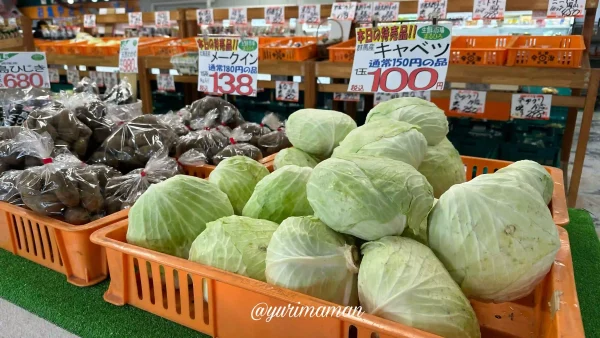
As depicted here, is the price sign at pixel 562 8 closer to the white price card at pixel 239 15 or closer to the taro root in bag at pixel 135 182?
the white price card at pixel 239 15

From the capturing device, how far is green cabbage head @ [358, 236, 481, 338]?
746 mm

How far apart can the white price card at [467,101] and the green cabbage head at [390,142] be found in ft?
5.27

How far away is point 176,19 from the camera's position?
3754mm

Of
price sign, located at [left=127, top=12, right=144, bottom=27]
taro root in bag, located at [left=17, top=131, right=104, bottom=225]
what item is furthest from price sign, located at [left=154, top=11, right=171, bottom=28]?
taro root in bag, located at [left=17, top=131, right=104, bottom=225]

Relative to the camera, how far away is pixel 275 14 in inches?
127

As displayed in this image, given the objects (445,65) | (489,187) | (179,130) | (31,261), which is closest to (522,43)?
(445,65)

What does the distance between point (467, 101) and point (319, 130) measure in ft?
4.94

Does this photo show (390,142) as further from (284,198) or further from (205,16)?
(205,16)

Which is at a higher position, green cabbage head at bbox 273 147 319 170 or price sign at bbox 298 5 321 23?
price sign at bbox 298 5 321 23

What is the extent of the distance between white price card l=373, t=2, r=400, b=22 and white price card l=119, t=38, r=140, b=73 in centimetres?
158

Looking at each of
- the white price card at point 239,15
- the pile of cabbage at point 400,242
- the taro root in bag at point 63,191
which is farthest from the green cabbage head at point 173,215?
the white price card at point 239,15

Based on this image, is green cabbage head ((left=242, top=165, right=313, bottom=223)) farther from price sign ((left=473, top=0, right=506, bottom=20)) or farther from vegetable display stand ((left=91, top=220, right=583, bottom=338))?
price sign ((left=473, top=0, right=506, bottom=20))

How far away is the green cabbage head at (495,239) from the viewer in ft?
2.61

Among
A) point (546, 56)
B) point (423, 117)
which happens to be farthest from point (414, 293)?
point (546, 56)
